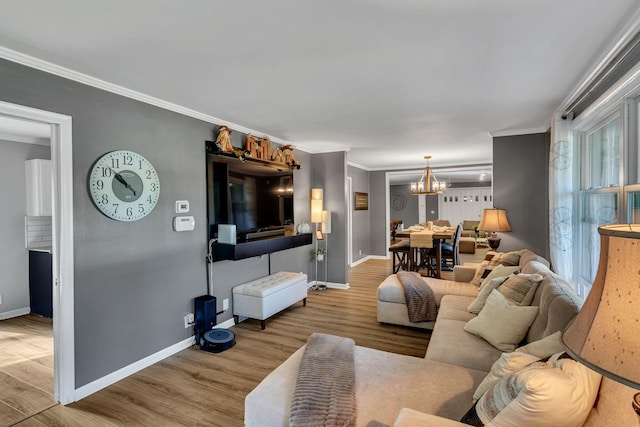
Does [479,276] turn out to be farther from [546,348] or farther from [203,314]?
[203,314]

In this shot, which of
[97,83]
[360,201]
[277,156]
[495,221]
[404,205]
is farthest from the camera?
[404,205]

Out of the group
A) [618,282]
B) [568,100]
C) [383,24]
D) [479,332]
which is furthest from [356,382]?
[568,100]

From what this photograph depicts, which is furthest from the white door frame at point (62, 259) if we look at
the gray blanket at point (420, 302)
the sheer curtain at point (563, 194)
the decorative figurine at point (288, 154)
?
the sheer curtain at point (563, 194)

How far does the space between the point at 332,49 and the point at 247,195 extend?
7.48 feet

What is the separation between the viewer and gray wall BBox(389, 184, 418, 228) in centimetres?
1266

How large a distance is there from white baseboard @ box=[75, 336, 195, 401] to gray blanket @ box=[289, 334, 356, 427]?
1743 millimetres

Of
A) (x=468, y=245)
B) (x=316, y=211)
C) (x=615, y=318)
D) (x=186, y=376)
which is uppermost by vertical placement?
(x=316, y=211)

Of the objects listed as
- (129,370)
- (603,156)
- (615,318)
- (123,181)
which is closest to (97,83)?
(123,181)

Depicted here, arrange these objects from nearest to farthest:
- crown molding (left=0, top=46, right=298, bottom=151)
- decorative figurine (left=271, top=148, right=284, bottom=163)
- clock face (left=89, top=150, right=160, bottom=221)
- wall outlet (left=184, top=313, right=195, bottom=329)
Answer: crown molding (left=0, top=46, right=298, bottom=151) → clock face (left=89, top=150, right=160, bottom=221) → wall outlet (left=184, top=313, right=195, bottom=329) → decorative figurine (left=271, top=148, right=284, bottom=163)

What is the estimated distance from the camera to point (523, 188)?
426 cm

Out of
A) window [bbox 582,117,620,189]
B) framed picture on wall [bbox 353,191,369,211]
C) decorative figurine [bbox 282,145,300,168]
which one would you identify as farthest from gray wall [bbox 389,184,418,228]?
window [bbox 582,117,620,189]

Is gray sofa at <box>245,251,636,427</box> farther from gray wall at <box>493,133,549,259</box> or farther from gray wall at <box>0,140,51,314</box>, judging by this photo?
gray wall at <box>0,140,51,314</box>

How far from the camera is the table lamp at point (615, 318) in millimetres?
633

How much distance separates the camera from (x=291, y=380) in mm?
1768
